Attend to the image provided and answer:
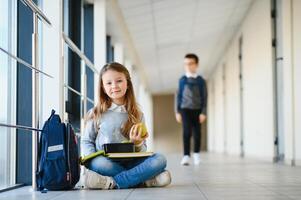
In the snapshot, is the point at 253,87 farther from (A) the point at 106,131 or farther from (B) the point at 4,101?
(B) the point at 4,101

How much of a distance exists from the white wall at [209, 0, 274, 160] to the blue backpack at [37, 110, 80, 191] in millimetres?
3844

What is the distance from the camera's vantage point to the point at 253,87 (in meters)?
7.14

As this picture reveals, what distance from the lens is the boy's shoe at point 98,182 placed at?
242 cm

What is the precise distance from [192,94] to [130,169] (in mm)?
2538

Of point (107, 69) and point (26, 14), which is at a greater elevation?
point (26, 14)

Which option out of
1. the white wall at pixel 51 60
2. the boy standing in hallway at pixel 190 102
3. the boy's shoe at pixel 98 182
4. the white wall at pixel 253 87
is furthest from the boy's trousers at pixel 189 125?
the boy's shoe at pixel 98 182

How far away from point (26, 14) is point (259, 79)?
14.0 ft

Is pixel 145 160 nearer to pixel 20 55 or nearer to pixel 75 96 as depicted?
pixel 20 55

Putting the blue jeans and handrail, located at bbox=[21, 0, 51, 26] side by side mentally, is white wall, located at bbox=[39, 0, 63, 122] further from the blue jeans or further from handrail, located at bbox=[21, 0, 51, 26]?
the blue jeans

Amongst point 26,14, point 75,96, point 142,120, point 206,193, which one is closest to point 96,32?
point 75,96

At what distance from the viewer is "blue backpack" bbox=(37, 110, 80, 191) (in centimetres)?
232

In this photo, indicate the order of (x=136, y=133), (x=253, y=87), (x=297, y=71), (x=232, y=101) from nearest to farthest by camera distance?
(x=136, y=133) → (x=297, y=71) → (x=253, y=87) → (x=232, y=101)

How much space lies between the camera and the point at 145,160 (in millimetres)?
2455

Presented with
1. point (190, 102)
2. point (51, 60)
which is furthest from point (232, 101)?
point (51, 60)
